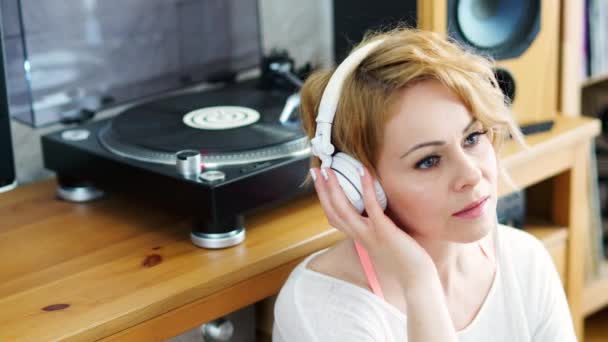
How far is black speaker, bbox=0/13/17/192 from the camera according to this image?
116 centimetres

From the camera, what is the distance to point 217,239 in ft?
3.98

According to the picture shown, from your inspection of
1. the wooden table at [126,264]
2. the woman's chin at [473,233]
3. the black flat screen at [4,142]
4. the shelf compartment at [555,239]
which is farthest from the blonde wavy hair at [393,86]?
the shelf compartment at [555,239]

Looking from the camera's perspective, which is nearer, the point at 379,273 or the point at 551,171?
the point at 379,273

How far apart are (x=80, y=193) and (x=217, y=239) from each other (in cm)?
30

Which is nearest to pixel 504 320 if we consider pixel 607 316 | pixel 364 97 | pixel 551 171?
pixel 364 97

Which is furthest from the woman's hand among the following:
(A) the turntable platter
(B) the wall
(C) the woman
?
(B) the wall

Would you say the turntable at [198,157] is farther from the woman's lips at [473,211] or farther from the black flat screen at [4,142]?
the woman's lips at [473,211]

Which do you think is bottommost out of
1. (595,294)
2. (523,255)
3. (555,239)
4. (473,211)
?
(595,294)

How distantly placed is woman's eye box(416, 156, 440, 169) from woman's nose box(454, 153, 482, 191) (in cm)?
2

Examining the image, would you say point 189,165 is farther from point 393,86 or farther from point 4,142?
point 393,86

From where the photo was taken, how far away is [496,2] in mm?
1558

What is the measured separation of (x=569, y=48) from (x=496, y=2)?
0.19 meters

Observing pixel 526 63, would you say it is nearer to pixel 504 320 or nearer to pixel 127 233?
pixel 504 320

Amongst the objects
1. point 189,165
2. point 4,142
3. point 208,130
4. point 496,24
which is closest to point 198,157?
point 189,165
